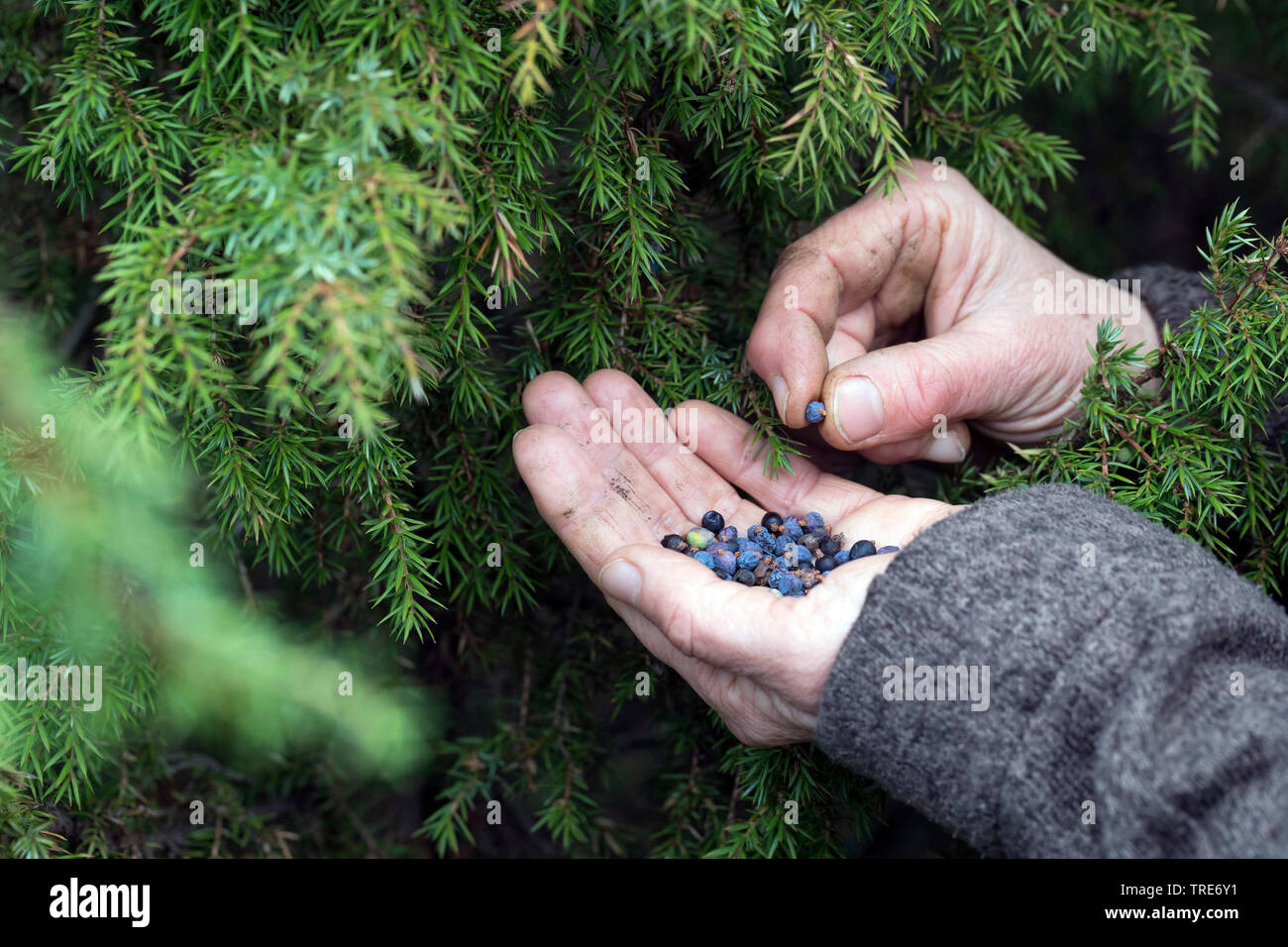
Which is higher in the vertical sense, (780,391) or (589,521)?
(780,391)

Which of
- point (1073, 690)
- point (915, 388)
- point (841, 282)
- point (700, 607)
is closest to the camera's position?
point (1073, 690)

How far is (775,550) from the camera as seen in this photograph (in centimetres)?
175

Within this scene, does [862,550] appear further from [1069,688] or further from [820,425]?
[1069,688]

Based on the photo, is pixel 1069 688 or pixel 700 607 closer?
pixel 1069 688

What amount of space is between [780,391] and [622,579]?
436mm

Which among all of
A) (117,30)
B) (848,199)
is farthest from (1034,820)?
(117,30)

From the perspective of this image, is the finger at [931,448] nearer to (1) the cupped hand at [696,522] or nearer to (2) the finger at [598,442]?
(1) the cupped hand at [696,522]

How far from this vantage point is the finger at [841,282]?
63.9 inches

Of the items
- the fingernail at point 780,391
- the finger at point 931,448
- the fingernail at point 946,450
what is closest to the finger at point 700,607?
the fingernail at point 780,391

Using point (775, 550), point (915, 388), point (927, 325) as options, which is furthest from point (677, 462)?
point (927, 325)

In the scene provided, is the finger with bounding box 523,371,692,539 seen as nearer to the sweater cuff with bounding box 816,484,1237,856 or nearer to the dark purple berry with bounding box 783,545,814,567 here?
the dark purple berry with bounding box 783,545,814,567

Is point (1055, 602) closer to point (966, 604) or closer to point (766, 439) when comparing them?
point (966, 604)

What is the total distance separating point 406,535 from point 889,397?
2.93ft

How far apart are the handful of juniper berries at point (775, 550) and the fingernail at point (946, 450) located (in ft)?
1.00
